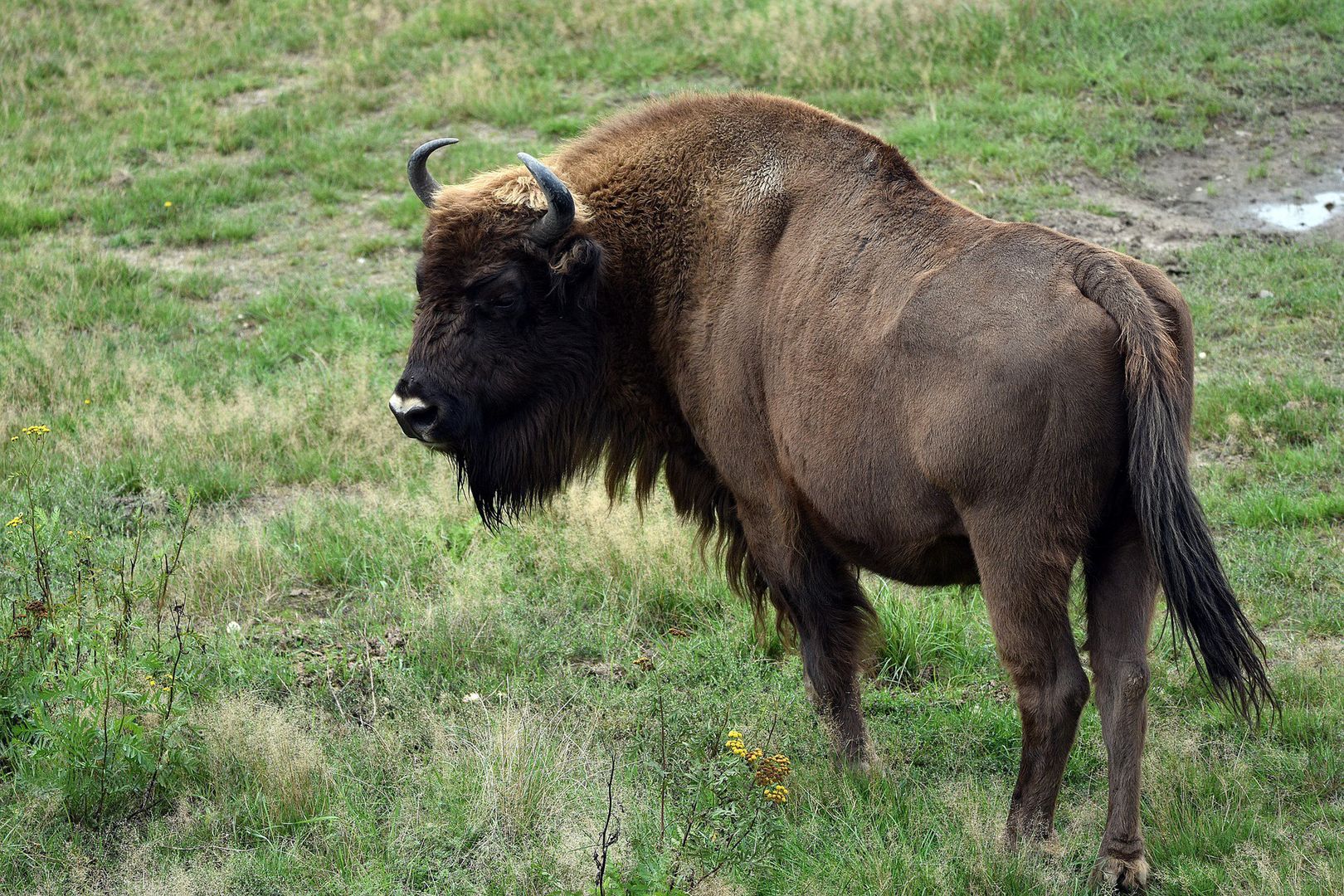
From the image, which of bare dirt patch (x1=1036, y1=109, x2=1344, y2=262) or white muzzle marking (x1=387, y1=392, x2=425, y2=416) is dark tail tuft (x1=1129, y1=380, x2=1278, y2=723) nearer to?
white muzzle marking (x1=387, y1=392, x2=425, y2=416)

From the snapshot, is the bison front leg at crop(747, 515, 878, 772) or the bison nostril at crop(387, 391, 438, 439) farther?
the bison nostril at crop(387, 391, 438, 439)

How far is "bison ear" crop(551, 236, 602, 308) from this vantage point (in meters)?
4.68

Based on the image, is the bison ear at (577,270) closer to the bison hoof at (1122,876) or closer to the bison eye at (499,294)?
the bison eye at (499,294)

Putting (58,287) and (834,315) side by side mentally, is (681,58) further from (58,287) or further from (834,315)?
(834,315)

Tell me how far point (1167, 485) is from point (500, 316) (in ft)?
8.53

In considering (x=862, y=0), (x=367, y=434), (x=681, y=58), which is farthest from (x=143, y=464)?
(x=862, y=0)

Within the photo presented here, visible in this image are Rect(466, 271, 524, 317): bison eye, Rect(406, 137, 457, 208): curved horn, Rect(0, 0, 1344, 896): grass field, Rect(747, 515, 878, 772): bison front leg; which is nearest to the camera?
Rect(0, 0, 1344, 896): grass field

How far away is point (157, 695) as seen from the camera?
4.43 metres

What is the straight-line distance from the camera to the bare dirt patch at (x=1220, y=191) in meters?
9.30

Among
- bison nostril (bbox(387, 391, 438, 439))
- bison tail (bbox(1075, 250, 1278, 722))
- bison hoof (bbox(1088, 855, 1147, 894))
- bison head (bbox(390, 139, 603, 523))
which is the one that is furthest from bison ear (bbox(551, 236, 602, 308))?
bison hoof (bbox(1088, 855, 1147, 894))

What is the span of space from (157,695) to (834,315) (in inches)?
109

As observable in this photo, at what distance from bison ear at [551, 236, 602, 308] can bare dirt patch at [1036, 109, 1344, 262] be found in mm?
5563

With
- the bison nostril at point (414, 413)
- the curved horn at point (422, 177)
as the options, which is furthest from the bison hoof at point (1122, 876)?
the curved horn at point (422, 177)

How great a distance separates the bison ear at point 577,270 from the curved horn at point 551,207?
0.24 feet
